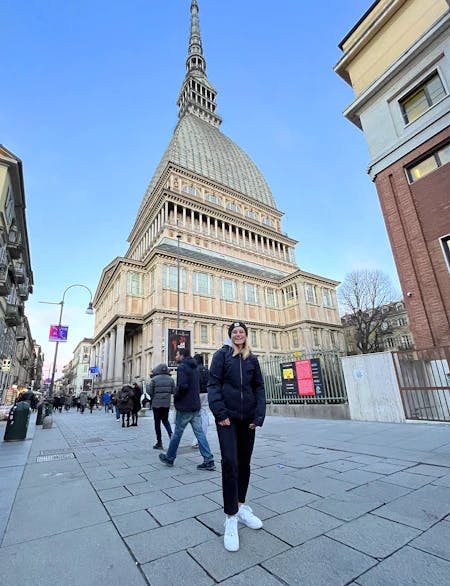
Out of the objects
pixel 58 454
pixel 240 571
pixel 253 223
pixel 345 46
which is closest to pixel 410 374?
pixel 240 571

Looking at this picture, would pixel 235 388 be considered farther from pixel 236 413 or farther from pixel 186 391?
pixel 186 391

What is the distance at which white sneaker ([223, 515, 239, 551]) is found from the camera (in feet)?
8.12

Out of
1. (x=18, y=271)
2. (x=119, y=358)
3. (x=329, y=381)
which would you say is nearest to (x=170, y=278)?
(x=119, y=358)

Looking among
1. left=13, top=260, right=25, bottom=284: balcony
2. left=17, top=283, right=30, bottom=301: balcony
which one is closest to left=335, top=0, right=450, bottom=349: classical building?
left=13, top=260, right=25, bottom=284: balcony

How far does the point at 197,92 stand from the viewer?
281ft

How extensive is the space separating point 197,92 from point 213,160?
37.5m

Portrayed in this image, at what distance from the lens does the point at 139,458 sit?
643 centimetres

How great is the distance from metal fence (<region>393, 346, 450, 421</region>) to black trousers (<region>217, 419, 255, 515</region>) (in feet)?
27.2

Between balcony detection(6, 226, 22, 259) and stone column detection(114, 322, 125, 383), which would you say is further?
stone column detection(114, 322, 125, 383)

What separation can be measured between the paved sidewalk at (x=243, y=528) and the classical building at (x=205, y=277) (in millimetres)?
20928

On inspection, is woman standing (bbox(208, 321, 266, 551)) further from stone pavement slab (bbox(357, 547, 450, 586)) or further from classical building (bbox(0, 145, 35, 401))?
classical building (bbox(0, 145, 35, 401))

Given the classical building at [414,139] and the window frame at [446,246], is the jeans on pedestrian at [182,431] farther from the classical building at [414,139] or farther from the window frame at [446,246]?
the window frame at [446,246]

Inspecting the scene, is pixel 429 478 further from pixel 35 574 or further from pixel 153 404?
pixel 153 404

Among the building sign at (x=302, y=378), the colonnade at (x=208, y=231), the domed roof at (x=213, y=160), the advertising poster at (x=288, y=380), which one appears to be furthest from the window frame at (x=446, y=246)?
the domed roof at (x=213, y=160)
